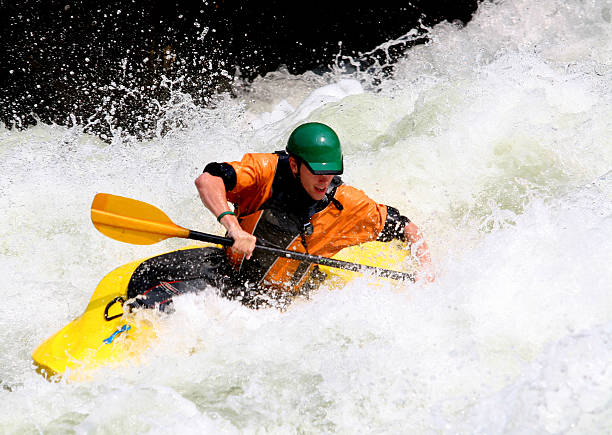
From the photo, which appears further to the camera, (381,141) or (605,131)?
(381,141)

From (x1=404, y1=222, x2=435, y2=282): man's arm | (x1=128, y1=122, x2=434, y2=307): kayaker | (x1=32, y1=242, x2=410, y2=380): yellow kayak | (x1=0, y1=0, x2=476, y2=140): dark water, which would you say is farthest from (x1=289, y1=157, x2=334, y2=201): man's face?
(x1=0, y1=0, x2=476, y2=140): dark water

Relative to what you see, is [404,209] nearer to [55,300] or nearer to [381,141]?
[381,141]

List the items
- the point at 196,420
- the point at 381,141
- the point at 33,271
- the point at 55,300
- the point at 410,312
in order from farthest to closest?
the point at 381,141
the point at 33,271
the point at 55,300
the point at 410,312
the point at 196,420

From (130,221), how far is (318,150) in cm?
99

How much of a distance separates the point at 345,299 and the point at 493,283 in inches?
27.7

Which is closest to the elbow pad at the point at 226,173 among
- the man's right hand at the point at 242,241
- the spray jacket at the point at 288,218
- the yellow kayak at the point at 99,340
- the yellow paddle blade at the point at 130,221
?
the spray jacket at the point at 288,218

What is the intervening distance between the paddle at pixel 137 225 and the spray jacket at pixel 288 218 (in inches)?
4.0

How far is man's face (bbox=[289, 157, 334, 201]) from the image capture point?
254 centimetres

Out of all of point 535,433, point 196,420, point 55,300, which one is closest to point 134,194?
point 55,300

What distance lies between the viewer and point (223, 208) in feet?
8.25

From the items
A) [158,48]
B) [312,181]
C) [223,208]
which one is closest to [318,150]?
[312,181]

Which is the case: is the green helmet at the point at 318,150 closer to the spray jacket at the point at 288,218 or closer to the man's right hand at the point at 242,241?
the spray jacket at the point at 288,218

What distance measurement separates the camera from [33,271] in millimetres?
3723

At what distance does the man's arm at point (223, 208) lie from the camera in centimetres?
248
